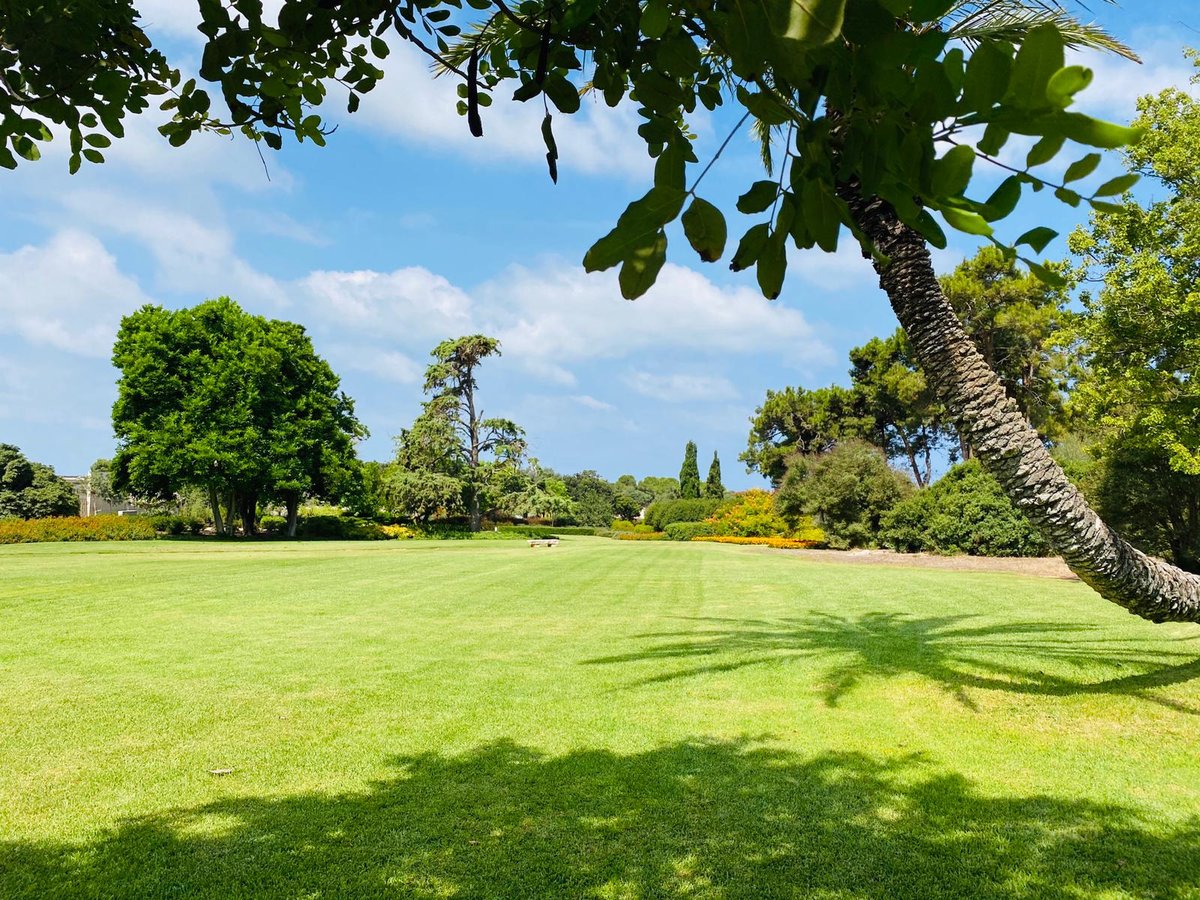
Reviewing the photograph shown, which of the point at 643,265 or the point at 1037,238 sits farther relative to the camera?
the point at 643,265

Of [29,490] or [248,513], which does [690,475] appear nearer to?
[248,513]

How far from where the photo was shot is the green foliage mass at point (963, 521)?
79.2ft

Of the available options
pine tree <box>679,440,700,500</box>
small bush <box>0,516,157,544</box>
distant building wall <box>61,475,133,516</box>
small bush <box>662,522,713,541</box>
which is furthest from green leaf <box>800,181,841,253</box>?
distant building wall <box>61,475,133,516</box>

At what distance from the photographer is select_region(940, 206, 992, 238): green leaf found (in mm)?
950

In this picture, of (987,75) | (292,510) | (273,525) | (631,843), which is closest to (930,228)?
(987,75)

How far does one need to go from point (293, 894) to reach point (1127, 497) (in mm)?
22290

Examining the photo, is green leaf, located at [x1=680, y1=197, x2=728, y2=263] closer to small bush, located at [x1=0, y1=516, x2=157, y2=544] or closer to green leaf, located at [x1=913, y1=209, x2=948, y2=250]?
green leaf, located at [x1=913, y1=209, x2=948, y2=250]

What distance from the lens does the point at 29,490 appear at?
4366 cm

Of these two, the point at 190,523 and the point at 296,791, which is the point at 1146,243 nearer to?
the point at 296,791

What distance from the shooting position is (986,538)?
80.8ft

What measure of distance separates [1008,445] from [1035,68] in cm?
462

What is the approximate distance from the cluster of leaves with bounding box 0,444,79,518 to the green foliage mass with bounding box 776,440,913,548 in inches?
1789

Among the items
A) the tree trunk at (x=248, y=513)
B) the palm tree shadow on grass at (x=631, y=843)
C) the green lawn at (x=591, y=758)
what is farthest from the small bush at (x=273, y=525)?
the palm tree shadow on grass at (x=631, y=843)

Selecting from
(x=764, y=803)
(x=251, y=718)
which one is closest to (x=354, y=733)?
(x=251, y=718)
